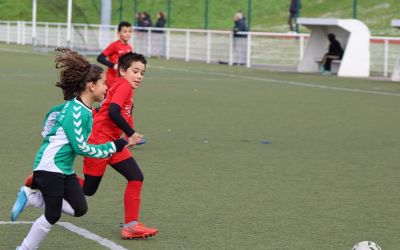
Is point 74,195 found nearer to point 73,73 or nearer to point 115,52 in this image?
point 73,73

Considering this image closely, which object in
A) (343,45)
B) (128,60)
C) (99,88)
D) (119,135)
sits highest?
(128,60)

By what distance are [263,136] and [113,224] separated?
6690mm

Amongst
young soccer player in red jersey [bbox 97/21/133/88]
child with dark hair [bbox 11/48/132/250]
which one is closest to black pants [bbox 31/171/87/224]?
child with dark hair [bbox 11/48/132/250]

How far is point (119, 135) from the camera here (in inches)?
309

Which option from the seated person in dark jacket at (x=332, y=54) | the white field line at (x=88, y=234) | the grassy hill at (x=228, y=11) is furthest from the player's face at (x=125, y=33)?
the grassy hill at (x=228, y=11)

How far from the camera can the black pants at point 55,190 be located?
6543mm

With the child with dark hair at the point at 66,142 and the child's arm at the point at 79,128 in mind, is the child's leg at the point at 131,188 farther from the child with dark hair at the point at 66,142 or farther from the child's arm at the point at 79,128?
the child's arm at the point at 79,128

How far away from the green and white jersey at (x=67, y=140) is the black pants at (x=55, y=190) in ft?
0.14

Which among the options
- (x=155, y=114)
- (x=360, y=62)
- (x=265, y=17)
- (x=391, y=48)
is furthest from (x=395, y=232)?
(x=265, y=17)

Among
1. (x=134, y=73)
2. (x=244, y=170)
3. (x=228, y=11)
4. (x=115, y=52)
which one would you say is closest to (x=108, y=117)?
(x=134, y=73)

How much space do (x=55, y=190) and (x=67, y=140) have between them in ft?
1.02

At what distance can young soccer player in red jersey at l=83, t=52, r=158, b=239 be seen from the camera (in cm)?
744

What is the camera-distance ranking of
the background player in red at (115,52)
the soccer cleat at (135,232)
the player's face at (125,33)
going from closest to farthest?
the soccer cleat at (135,232) < the background player in red at (115,52) < the player's face at (125,33)

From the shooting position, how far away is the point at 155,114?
17.5 m
